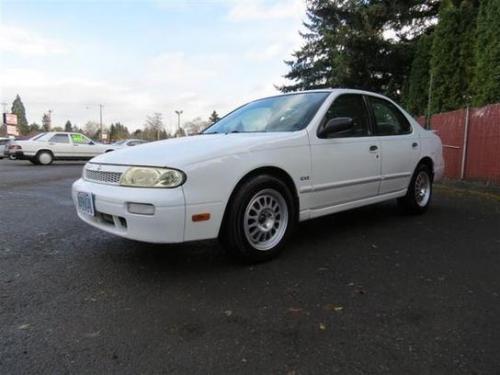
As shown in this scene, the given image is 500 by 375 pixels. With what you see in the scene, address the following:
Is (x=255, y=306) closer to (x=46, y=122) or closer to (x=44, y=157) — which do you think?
(x=44, y=157)

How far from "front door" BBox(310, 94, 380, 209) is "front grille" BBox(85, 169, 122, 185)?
1.80m

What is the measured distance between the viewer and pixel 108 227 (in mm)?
3371

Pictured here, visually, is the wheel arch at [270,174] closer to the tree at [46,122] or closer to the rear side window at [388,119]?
the rear side window at [388,119]

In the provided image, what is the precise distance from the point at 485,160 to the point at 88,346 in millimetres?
9367

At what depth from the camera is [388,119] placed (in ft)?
17.1

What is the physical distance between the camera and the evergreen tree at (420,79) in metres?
14.8

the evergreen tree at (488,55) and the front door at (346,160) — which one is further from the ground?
the evergreen tree at (488,55)

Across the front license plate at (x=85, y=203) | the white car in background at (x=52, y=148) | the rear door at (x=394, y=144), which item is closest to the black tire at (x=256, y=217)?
the front license plate at (x=85, y=203)

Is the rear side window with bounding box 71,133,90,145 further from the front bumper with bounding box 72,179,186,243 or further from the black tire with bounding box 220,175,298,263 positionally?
the black tire with bounding box 220,175,298,263

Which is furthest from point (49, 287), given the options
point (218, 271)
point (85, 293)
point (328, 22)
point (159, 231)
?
point (328, 22)

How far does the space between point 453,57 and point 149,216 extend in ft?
41.4

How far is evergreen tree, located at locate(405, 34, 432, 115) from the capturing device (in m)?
14.8

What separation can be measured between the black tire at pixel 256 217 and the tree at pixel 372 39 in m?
14.0

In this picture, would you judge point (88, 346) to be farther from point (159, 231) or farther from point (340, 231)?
point (340, 231)
